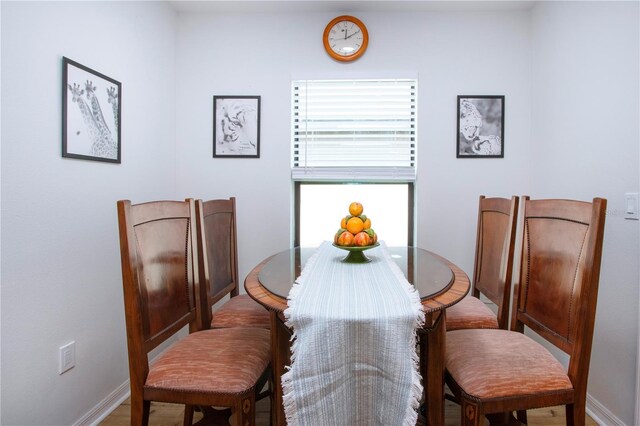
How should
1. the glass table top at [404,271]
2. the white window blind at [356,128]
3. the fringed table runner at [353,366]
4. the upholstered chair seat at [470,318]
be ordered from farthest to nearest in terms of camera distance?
the white window blind at [356,128]
the upholstered chair seat at [470,318]
the glass table top at [404,271]
the fringed table runner at [353,366]

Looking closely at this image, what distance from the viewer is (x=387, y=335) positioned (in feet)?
3.22

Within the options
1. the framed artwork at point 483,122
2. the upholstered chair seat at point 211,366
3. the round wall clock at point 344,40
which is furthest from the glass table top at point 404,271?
the round wall clock at point 344,40

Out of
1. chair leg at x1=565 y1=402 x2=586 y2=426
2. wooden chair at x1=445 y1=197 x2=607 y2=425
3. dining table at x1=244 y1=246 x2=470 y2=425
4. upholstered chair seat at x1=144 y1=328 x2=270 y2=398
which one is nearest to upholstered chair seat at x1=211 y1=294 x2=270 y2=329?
upholstered chair seat at x1=144 y1=328 x2=270 y2=398

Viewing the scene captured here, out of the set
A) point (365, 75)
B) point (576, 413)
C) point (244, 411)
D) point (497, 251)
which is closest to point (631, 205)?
point (497, 251)

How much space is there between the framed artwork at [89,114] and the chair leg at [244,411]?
1352mm

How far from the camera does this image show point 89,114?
1.78 m

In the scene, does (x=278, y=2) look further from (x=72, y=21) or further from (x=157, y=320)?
(x=157, y=320)

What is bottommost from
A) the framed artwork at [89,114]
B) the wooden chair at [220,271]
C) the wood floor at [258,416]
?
the wood floor at [258,416]

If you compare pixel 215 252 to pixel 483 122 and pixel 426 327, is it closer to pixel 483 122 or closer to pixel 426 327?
pixel 426 327

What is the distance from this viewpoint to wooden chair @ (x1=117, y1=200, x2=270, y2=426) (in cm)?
116

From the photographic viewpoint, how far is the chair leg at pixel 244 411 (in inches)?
45.9

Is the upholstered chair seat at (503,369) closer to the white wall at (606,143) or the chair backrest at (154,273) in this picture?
the white wall at (606,143)

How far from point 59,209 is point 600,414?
286 cm

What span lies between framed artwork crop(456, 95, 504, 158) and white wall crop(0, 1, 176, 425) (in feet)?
7.09
